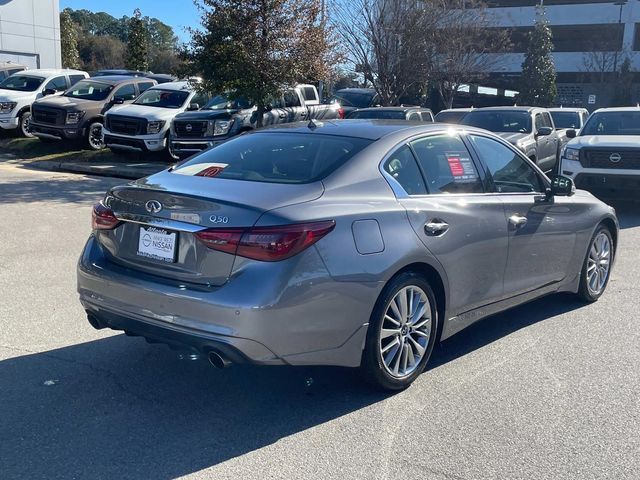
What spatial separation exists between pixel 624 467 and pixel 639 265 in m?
5.15

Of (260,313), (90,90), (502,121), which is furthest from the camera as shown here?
(90,90)

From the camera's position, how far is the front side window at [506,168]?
551 cm

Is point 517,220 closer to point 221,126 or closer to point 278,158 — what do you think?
point 278,158

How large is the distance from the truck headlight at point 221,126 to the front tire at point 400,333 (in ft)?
39.4

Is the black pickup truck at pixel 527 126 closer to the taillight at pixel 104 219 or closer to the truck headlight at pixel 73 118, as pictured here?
the truck headlight at pixel 73 118

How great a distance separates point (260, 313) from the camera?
3824 mm

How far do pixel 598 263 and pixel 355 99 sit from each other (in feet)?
64.4

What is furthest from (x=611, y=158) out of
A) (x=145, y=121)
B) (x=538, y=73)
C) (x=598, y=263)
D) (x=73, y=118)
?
(x=538, y=73)

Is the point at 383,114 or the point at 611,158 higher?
the point at 383,114

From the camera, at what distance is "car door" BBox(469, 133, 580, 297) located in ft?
17.9

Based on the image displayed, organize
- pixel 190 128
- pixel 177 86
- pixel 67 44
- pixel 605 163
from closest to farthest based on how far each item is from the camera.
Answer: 1. pixel 605 163
2. pixel 190 128
3. pixel 177 86
4. pixel 67 44

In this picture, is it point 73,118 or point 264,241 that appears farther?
point 73,118

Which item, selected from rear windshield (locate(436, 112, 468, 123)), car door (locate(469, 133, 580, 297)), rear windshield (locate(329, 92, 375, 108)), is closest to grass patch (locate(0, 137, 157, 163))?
rear windshield (locate(436, 112, 468, 123))

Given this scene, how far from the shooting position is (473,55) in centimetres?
2730
